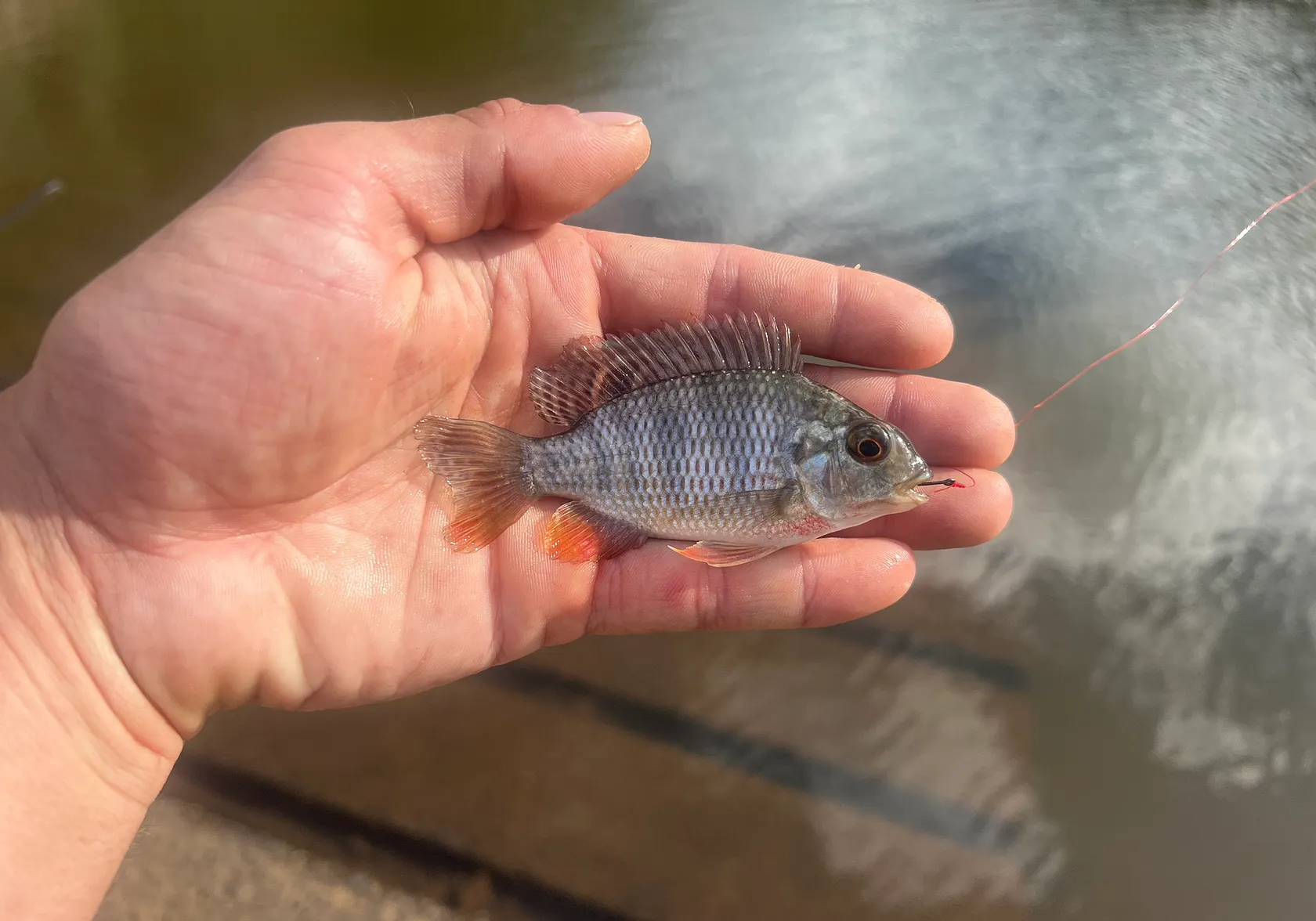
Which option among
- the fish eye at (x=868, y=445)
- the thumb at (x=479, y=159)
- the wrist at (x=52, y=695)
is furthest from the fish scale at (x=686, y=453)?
the wrist at (x=52, y=695)

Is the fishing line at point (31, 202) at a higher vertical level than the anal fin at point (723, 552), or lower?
higher

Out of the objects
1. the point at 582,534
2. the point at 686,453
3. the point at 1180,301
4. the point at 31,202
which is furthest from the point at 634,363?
the point at 31,202

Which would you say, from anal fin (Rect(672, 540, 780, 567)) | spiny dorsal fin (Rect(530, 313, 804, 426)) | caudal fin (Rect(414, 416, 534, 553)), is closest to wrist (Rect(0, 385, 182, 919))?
caudal fin (Rect(414, 416, 534, 553))

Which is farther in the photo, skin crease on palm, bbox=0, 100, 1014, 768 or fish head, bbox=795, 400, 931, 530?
fish head, bbox=795, 400, 931, 530

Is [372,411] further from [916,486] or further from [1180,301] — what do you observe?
[1180,301]

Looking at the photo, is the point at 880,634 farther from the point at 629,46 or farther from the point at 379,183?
the point at 629,46

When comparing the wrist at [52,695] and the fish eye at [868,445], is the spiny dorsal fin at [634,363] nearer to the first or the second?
the fish eye at [868,445]

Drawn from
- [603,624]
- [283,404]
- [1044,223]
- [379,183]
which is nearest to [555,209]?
[379,183]

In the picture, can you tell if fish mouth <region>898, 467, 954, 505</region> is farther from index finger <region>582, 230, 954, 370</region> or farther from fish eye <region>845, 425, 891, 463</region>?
index finger <region>582, 230, 954, 370</region>

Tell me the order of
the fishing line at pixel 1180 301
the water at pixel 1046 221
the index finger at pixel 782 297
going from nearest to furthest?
the index finger at pixel 782 297
the water at pixel 1046 221
the fishing line at pixel 1180 301
